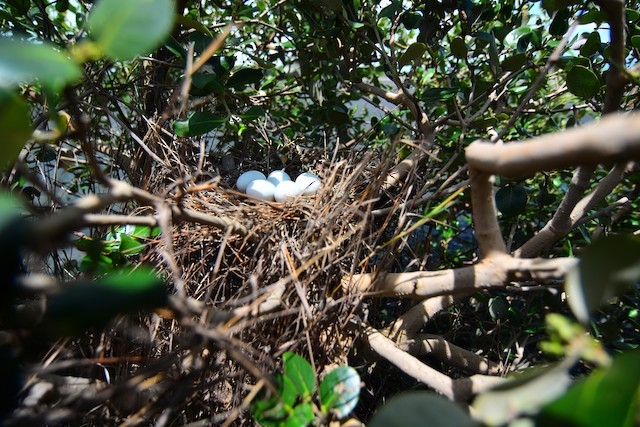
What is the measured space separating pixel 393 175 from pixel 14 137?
789 mm

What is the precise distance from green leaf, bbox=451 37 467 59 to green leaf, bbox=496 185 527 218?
0.34 meters

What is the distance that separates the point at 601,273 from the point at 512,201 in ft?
2.12

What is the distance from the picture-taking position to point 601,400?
342 millimetres

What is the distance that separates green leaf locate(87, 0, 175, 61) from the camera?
427mm

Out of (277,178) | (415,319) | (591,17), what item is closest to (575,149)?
(415,319)

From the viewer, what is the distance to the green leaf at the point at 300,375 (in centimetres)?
56

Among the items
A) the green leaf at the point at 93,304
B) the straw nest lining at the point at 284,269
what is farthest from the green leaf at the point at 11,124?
the straw nest lining at the point at 284,269

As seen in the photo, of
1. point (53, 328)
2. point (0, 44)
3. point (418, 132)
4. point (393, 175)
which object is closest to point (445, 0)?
point (418, 132)

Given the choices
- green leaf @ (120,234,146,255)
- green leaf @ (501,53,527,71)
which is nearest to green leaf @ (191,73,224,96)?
green leaf @ (120,234,146,255)

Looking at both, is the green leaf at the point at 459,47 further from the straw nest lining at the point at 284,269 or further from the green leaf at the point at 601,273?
the green leaf at the point at 601,273

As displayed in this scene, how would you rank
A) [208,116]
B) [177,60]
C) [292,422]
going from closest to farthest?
[292,422], [208,116], [177,60]

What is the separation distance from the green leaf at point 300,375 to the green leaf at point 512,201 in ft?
2.11

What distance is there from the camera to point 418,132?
44.5 inches

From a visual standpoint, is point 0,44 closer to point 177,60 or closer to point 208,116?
point 208,116
